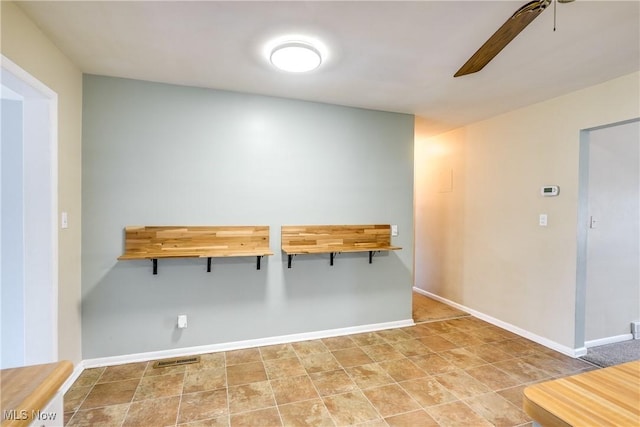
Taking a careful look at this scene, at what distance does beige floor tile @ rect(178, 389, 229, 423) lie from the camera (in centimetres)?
200

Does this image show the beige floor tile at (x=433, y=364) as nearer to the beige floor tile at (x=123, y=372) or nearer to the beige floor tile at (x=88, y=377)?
the beige floor tile at (x=123, y=372)

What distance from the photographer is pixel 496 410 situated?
2.07m

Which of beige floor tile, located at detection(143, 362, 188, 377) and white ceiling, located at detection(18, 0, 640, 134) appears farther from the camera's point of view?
beige floor tile, located at detection(143, 362, 188, 377)

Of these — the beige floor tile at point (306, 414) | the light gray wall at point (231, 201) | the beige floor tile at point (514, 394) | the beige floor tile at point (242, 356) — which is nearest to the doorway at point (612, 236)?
the beige floor tile at point (514, 394)

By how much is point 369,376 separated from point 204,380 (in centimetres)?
134

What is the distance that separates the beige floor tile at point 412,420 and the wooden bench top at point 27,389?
182cm

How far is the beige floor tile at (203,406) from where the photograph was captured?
6.55 feet

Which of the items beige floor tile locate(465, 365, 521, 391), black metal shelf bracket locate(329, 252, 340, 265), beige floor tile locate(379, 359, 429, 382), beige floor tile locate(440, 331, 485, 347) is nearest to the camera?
beige floor tile locate(465, 365, 521, 391)

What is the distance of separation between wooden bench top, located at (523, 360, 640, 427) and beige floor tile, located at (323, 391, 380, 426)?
1.48 meters

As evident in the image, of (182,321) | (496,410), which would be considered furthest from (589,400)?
(182,321)

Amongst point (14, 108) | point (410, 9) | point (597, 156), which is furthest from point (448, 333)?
→ point (14, 108)

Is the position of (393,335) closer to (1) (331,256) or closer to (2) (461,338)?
(2) (461,338)

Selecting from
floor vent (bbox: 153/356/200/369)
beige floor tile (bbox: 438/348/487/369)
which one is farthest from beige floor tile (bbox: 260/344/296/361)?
beige floor tile (bbox: 438/348/487/369)

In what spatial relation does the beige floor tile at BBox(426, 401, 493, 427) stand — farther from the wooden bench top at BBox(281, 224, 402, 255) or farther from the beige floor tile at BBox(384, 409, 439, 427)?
the wooden bench top at BBox(281, 224, 402, 255)
